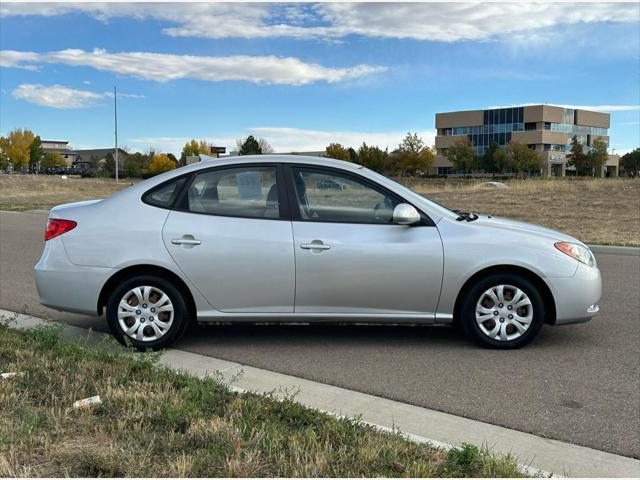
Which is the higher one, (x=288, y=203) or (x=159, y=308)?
(x=288, y=203)

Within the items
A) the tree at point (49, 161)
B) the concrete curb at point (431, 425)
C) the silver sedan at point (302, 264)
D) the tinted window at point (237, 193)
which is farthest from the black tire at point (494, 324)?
the tree at point (49, 161)

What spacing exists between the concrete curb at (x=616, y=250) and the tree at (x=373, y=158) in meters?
61.8

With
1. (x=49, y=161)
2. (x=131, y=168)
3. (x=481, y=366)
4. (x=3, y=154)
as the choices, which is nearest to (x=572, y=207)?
(x=481, y=366)

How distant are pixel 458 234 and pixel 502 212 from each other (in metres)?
16.5

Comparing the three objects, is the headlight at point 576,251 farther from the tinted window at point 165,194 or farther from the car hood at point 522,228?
the tinted window at point 165,194

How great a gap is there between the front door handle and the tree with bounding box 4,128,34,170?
106 m

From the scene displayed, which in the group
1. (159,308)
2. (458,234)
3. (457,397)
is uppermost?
(458,234)

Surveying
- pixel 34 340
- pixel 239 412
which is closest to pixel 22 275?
pixel 34 340

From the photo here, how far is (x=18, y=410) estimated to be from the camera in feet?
11.8

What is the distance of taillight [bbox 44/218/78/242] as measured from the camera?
539 cm

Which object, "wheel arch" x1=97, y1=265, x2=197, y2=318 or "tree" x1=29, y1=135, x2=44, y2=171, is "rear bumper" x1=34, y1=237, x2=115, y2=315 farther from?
"tree" x1=29, y1=135, x2=44, y2=171

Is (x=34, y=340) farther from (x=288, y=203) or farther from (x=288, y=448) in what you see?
(x=288, y=448)

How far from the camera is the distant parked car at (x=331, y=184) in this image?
549 cm

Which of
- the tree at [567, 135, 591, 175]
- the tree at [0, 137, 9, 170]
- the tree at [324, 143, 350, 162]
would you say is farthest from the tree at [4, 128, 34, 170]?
the tree at [567, 135, 591, 175]
